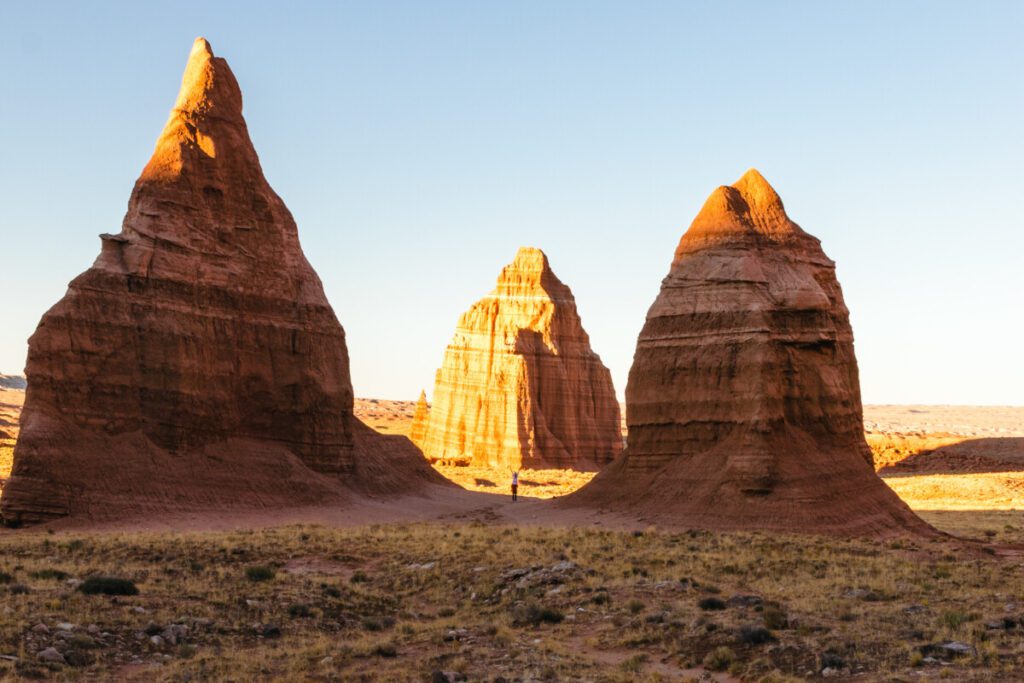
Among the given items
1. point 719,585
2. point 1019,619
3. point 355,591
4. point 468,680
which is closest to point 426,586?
point 355,591

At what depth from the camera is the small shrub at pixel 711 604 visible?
22.5m

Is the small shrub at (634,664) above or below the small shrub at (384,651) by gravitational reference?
above

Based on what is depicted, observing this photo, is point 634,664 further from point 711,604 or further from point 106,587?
point 106,587

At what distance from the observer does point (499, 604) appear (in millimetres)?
24375

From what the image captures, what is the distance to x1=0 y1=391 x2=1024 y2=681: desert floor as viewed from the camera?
58.5ft

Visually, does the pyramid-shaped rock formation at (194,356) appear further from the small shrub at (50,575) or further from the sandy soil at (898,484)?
the small shrub at (50,575)

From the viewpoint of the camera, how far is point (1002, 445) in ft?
315

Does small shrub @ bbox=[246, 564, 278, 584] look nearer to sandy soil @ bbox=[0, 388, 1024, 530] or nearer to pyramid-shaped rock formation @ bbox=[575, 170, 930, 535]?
sandy soil @ bbox=[0, 388, 1024, 530]

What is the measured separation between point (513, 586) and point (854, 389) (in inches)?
842

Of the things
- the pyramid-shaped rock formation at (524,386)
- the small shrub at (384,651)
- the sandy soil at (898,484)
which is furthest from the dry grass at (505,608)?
the pyramid-shaped rock formation at (524,386)

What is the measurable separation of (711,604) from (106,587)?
12.7m

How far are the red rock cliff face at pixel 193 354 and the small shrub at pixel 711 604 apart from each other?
79.6 feet

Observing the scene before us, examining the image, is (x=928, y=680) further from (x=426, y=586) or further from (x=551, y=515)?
(x=551, y=515)

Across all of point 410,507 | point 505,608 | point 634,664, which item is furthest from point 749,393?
point 634,664
